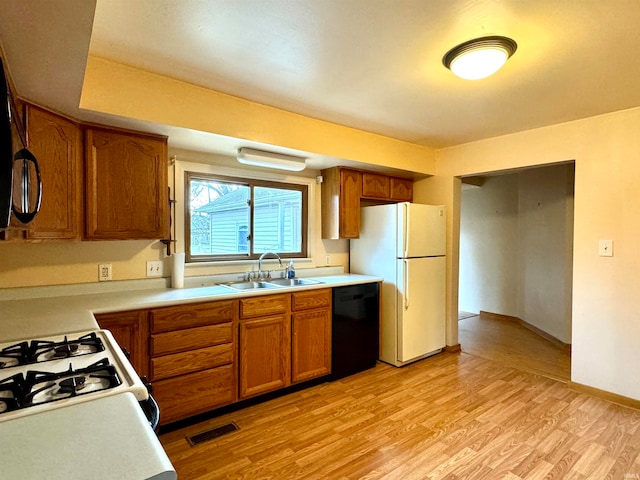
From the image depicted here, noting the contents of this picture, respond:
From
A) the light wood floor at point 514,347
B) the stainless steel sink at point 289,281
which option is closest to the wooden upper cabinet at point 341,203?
the stainless steel sink at point 289,281

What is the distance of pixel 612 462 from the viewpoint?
198 cm

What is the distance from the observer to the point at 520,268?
5105 millimetres

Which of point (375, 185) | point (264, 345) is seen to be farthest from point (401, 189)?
point (264, 345)

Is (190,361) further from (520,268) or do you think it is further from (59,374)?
(520,268)

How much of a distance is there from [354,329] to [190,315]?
5.04 ft

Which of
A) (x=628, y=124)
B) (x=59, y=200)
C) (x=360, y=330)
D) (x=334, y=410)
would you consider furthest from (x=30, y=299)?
(x=628, y=124)

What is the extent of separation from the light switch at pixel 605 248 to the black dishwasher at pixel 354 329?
6.06 feet

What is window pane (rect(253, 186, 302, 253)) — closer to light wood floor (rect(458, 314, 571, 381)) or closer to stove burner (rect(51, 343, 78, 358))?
stove burner (rect(51, 343, 78, 358))

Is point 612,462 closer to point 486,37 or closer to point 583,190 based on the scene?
point 583,190

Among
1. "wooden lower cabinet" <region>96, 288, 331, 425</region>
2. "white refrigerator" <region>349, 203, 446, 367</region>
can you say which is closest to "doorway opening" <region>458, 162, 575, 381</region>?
"white refrigerator" <region>349, 203, 446, 367</region>

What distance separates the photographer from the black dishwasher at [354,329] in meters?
3.09

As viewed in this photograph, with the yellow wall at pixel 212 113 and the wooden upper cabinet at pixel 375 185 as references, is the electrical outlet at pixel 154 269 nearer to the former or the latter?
the yellow wall at pixel 212 113

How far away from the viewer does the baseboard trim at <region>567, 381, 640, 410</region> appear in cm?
263

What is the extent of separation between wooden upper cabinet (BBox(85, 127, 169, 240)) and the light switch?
336cm
